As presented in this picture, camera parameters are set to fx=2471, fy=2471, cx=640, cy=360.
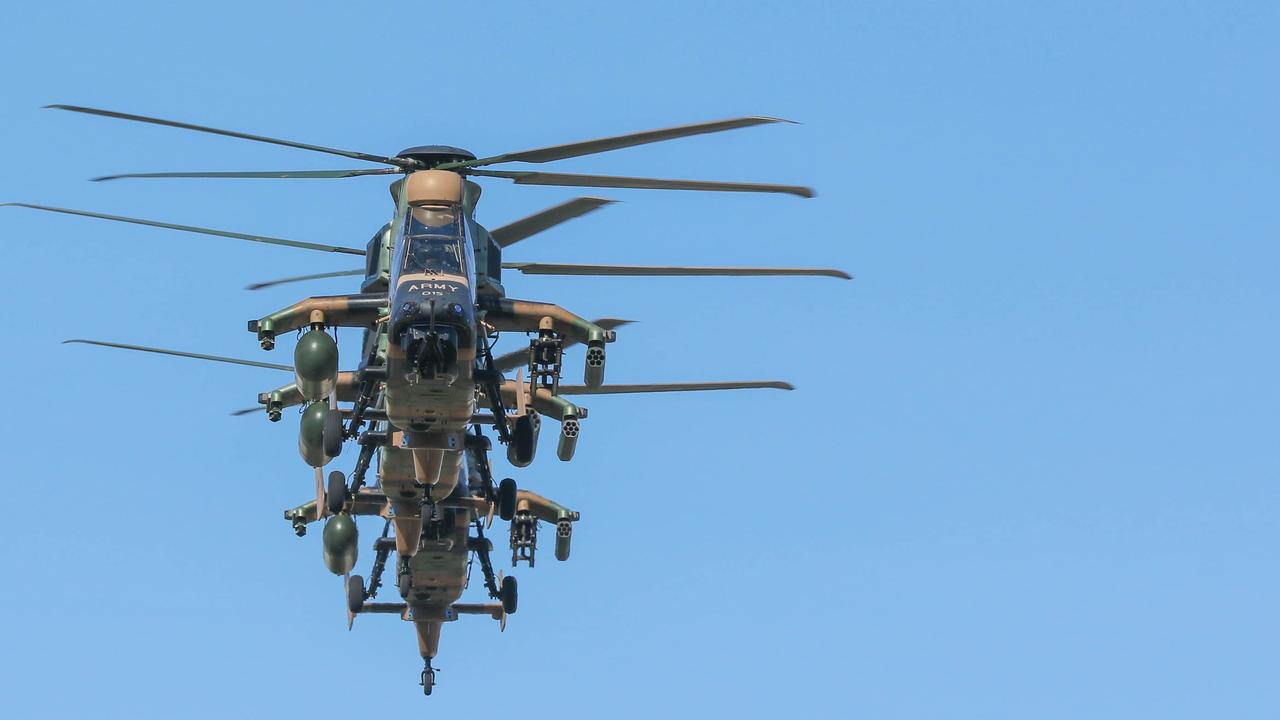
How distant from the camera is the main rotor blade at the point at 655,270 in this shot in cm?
5335

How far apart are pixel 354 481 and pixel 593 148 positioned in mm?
11124

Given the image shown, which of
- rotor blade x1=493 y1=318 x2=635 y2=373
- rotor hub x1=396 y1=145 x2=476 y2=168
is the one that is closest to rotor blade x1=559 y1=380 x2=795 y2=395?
rotor blade x1=493 y1=318 x2=635 y2=373

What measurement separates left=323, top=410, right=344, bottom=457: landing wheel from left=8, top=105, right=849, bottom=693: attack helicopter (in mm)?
30

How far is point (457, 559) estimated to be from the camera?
6512 centimetres

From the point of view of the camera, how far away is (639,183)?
5134cm

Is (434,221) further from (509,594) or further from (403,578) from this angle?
(403,578)

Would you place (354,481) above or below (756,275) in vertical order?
below

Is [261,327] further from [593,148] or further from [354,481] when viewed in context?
[593,148]

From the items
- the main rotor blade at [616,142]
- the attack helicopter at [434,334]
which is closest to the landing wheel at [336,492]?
the attack helicopter at [434,334]

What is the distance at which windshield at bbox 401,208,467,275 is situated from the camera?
5053 centimetres

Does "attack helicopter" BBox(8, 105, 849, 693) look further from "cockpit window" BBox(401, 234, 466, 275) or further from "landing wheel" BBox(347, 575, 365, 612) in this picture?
"landing wheel" BBox(347, 575, 365, 612)

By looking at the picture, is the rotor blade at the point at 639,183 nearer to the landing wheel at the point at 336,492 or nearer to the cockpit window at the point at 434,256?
the cockpit window at the point at 434,256

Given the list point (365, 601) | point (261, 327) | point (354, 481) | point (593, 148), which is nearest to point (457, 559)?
point (365, 601)

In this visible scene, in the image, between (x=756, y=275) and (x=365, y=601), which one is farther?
(x=365, y=601)
